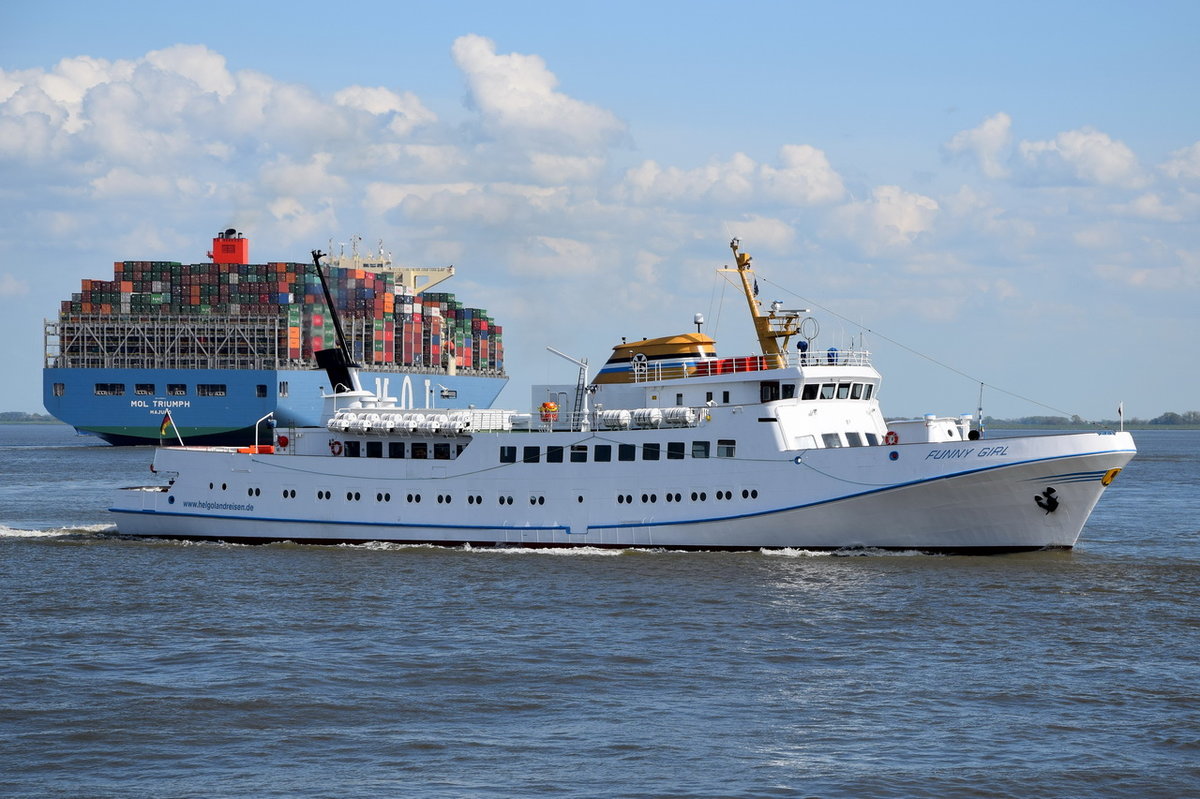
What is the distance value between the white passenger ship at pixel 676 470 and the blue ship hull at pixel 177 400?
53069 mm

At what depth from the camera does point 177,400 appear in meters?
87.4

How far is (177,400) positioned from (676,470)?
65.2 meters

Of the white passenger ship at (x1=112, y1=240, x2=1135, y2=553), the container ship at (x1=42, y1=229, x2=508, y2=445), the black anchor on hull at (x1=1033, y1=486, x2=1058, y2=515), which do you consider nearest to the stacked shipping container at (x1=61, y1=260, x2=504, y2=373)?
the container ship at (x1=42, y1=229, x2=508, y2=445)

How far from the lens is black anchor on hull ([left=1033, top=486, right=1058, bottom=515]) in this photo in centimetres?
2842

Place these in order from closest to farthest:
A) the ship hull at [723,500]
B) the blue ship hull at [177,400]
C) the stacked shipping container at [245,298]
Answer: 1. the ship hull at [723,500]
2. the blue ship hull at [177,400]
3. the stacked shipping container at [245,298]

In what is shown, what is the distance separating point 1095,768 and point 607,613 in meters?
10.3

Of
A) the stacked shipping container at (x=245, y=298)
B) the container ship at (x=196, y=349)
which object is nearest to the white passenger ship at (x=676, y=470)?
the container ship at (x=196, y=349)

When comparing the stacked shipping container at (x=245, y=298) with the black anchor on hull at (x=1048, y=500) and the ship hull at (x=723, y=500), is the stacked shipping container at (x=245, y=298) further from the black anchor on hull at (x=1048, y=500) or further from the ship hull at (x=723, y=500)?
the black anchor on hull at (x=1048, y=500)

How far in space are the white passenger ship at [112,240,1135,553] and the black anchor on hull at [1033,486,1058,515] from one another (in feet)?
0.11

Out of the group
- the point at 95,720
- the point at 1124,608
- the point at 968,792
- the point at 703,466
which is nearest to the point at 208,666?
the point at 95,720

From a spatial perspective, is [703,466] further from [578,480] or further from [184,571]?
[184,571]

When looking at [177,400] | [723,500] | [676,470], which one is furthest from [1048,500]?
[177,400]

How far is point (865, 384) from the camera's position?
102 ft

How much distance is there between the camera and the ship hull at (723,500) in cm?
2814
